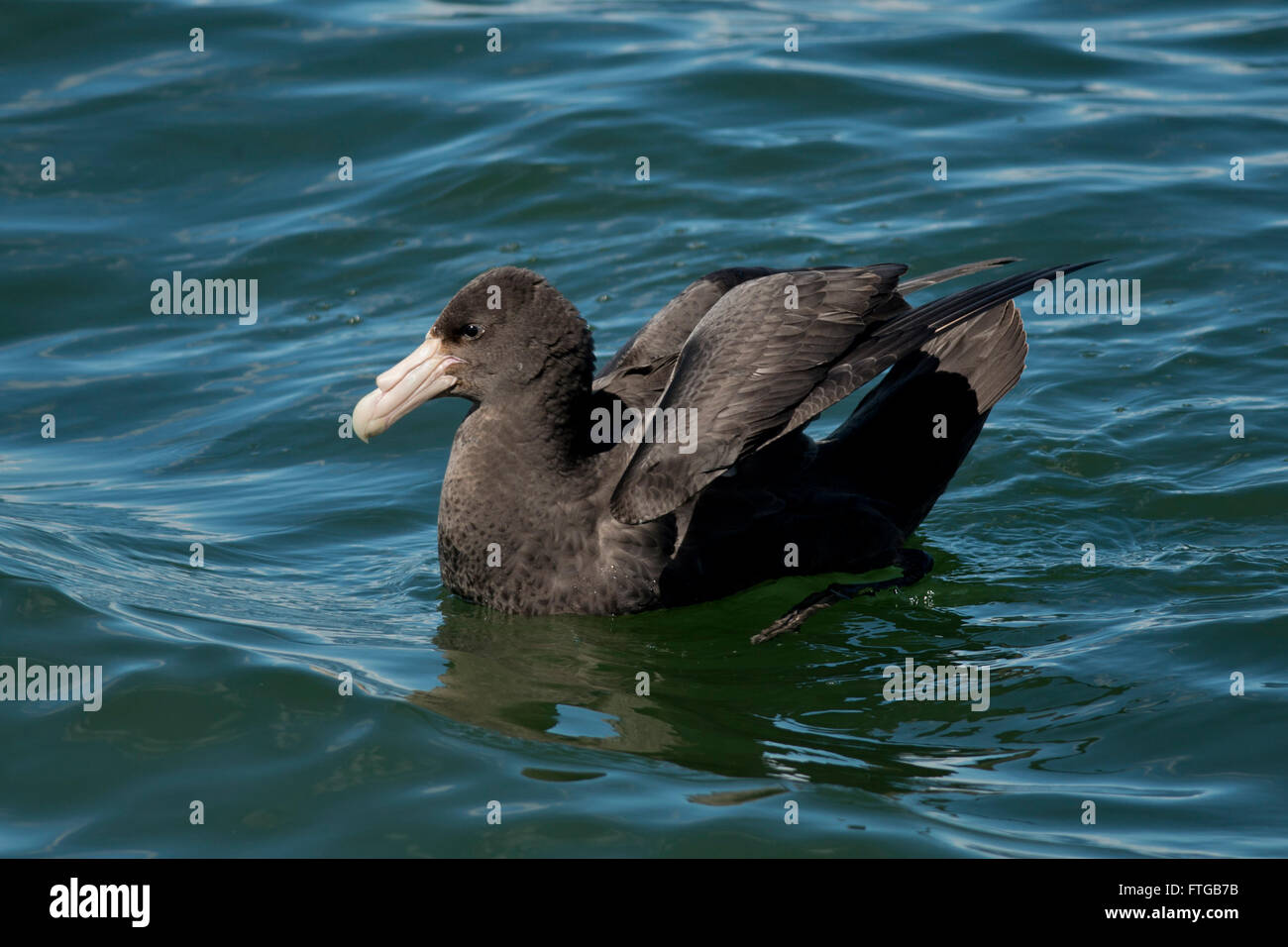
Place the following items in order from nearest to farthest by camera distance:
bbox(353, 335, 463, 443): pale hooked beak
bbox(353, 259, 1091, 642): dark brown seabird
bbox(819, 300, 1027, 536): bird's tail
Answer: bbox(353, 259, 1091, 642): dark brown seabird < bbox(353, 335, 463, 443): pale hooked beak < bbox(819, 300, 1027, 536): bird's tail

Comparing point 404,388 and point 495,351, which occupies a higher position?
point 495,351

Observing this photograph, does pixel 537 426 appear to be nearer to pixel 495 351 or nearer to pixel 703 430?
pixel 495 351

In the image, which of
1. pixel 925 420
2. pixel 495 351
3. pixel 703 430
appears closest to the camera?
pixel 703 430

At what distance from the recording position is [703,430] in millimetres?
5691

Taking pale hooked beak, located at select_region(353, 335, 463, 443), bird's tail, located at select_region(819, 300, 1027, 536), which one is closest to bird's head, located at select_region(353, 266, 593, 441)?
pale hooked beak, located at select_region(353, 335, 463, 443)

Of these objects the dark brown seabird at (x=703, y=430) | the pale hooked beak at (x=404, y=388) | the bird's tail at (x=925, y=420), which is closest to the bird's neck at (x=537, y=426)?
the dark brown seabird at (x=703, y=430)

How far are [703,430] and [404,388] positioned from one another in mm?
1403

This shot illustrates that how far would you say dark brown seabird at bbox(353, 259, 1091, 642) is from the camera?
5.79m

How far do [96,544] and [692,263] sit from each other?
4325mm

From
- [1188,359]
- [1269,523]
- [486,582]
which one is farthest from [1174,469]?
[486,582]

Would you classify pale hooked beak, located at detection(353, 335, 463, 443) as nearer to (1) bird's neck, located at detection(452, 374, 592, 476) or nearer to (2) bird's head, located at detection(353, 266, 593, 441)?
(2) bird's head, located at detection(353, 266, 593, 441)

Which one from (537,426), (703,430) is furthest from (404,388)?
(703,430)

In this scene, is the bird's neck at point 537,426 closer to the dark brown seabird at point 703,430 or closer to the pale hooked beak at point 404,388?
the dark brown seabird at point 703,430

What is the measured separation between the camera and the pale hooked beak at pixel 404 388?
637 cm
